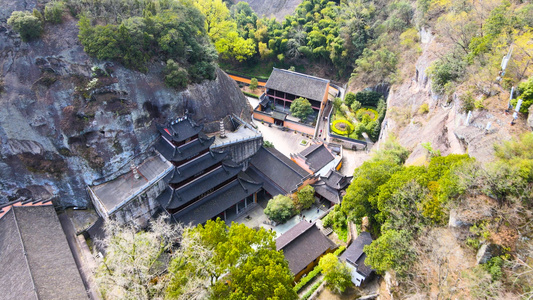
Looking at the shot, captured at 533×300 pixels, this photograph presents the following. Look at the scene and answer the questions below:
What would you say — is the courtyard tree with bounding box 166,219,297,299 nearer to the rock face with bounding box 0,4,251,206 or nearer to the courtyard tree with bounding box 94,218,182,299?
the courtyard tree with bounding box 94,218,182,299

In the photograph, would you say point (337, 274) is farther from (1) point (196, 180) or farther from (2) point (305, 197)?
(1) point (196, 180)

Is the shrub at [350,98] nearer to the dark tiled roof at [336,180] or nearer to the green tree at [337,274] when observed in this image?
the dark tiled roof at [336,180]

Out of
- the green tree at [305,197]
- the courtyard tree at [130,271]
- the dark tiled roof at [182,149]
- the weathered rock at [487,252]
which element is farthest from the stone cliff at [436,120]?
the courtyard tree at [130,271]

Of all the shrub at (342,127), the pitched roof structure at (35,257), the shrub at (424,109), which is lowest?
the pitched roof structure at (35,257)

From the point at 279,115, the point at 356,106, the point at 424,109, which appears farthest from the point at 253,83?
the point at 424,109

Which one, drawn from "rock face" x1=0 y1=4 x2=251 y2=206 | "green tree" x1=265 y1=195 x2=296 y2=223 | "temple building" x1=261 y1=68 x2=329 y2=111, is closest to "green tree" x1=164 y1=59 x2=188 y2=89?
"rock face" x1=0 y1=4 x2=251 y2=206
